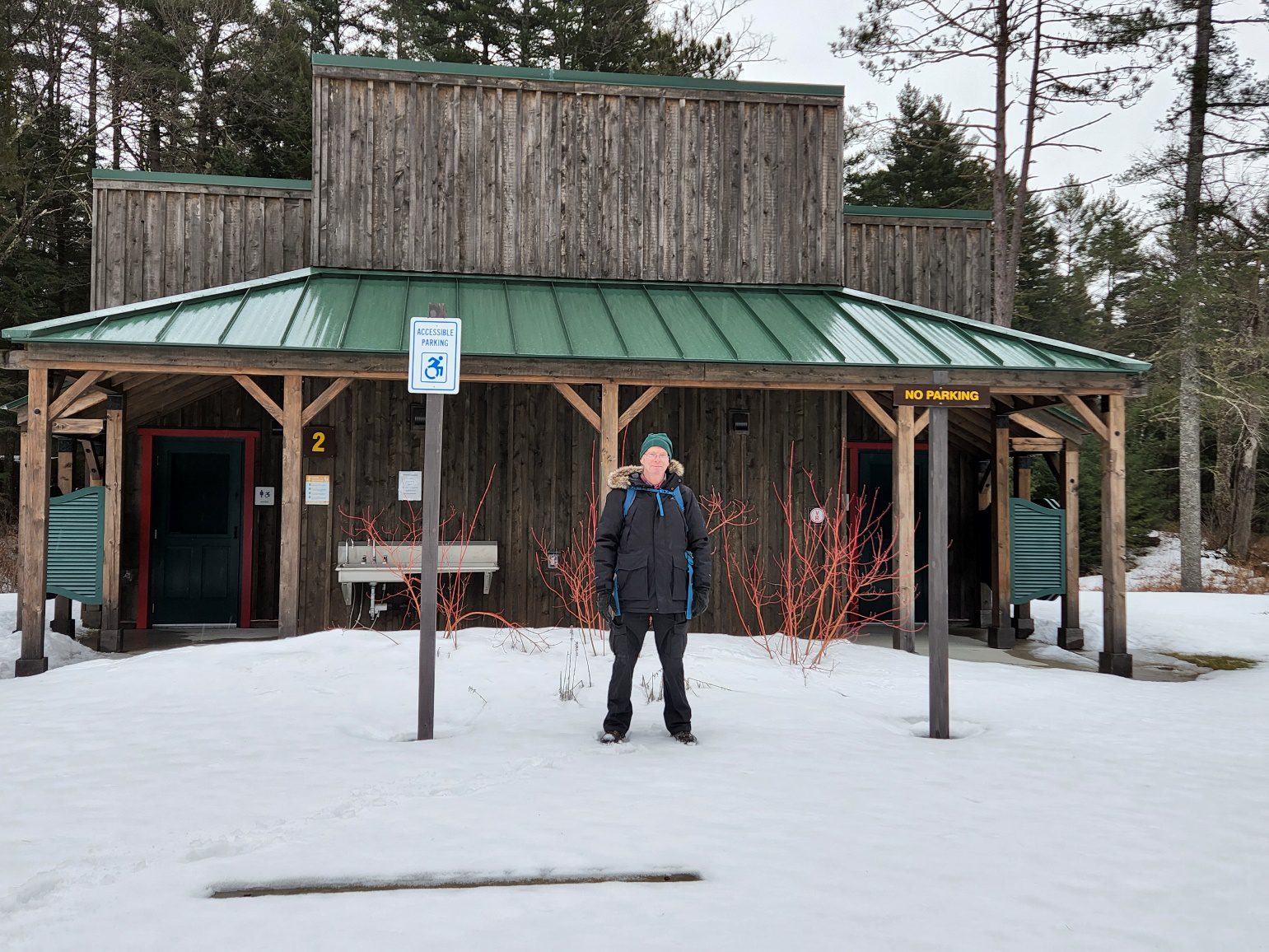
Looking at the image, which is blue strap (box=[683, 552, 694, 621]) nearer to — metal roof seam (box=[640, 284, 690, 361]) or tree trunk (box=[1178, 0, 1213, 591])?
metal roof seam (box=[640, 284, 690, 361])

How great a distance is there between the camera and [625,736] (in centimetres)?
515

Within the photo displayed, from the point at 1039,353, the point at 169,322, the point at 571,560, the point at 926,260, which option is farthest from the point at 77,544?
the point at 926,260

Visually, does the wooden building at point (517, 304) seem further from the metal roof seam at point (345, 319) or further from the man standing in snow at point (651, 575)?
the man standing in snow at point (651, 575)

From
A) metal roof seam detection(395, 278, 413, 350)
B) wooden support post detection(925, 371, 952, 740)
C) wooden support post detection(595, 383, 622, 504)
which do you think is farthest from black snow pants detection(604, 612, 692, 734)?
metal roof seam detection(395, 278, 413, 350)

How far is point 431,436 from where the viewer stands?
17.0ft

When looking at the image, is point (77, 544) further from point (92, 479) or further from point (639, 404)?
point (639, 404)

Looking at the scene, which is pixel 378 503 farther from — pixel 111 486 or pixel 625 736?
pixel 625 736

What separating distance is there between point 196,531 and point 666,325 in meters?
5.84

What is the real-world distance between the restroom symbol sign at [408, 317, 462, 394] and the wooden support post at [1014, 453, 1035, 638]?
328 inches

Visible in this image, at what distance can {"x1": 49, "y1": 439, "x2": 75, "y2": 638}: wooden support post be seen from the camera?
9.69 m

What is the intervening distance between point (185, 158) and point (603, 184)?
1463cm

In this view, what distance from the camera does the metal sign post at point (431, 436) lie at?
5000mm

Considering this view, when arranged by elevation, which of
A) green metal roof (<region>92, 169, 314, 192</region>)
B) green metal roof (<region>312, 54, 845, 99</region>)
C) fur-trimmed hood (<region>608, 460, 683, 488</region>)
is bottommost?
fur-trimmed hood (<region>608, 460, 683, 488</region>)

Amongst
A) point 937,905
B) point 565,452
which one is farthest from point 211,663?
point 937,905
